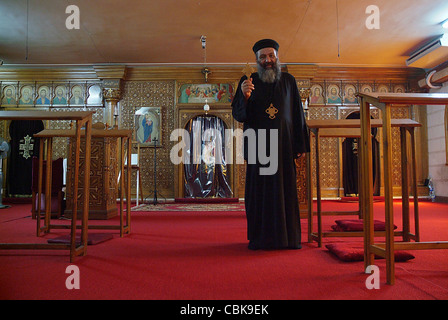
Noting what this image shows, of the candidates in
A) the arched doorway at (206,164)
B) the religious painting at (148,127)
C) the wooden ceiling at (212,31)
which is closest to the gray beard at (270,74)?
the wooden ceiling at (212,31)

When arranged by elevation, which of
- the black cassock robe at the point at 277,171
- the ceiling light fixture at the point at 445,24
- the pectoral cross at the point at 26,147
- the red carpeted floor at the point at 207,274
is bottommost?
the red carpeted floor at the point at 207,274

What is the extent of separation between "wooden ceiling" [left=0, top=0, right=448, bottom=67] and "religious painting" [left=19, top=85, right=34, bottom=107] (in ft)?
2.46

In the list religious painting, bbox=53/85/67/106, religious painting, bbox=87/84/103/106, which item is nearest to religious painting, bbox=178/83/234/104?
religious painting, bbox=87/84/103/106

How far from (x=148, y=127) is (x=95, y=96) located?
186 cm

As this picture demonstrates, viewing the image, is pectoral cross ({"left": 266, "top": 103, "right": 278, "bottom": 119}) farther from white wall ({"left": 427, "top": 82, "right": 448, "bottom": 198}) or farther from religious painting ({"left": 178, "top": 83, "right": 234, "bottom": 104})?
white wall ({"left": 427, "top": 82, "right": 448, "bottom": 198})

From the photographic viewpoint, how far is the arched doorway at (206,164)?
9.14 meters

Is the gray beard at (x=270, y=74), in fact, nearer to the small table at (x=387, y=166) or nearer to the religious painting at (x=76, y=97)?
the small table at (x=387, y=166)

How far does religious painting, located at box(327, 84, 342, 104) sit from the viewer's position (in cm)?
948

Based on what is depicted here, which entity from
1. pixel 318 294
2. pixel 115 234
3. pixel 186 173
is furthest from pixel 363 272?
pixel 186 173

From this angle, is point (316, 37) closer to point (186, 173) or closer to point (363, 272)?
point (186, 173)

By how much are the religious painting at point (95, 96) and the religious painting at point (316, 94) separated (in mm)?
6266

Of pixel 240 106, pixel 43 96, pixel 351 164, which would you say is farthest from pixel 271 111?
pixel 43 96

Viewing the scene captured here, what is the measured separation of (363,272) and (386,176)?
0.62m

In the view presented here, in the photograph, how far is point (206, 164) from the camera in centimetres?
914
